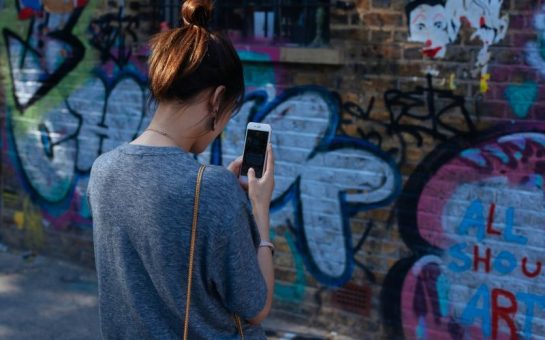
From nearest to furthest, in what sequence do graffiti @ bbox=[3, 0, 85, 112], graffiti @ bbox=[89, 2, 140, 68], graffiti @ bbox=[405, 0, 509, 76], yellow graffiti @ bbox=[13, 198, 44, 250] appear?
graffiti @ bbox=[405, 0, 509, 76]
graffiti @ bbox=[89, 2, 140, 68]
graffiti @ bbox=[3, 0, 85, 112]
yellow graffiti @ bbox=[13, 198, 44, 250]

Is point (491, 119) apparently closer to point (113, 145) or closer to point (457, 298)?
point (457, 298)

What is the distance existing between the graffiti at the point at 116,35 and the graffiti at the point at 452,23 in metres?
2.18

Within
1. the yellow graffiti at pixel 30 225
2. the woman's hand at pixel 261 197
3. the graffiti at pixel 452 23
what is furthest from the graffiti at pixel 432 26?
the yellow graffiti at pixel 30 225

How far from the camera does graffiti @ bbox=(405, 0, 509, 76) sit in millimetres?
4293

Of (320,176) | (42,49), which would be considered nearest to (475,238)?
(320,176)

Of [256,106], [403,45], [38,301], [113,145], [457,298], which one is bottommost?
[38,301]

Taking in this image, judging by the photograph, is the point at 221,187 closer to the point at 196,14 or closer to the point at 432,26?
the point at 196,14

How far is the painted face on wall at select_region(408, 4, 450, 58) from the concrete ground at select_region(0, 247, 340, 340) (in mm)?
1902

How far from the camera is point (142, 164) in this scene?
206cm

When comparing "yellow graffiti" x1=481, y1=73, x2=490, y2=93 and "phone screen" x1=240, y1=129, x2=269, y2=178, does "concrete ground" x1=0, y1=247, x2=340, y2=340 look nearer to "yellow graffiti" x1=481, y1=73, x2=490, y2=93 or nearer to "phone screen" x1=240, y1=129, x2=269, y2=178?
"yellow graffiti" x1=481, y1=73, x2=490, y2=93

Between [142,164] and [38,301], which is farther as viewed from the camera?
[38,301]

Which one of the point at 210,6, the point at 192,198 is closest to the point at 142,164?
the point at 192,198

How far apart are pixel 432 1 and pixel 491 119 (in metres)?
0.72

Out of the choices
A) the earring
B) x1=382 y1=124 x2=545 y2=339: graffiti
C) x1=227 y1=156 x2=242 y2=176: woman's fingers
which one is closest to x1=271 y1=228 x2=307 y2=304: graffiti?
x1=382 y1=124 x2=545 y2=339: graffiti
